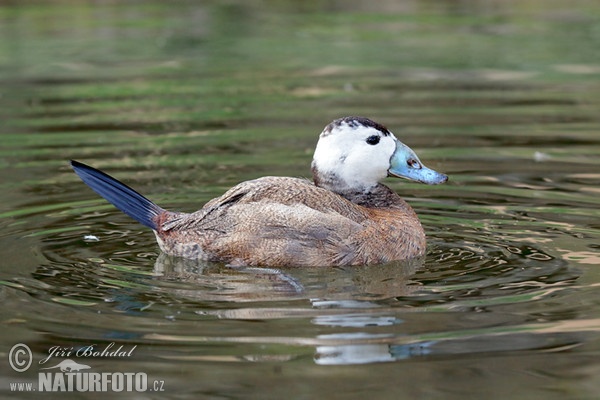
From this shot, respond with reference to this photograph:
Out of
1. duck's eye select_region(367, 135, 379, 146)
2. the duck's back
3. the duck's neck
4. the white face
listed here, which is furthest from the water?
duck's eye select_region(367, 135, 379, 146)

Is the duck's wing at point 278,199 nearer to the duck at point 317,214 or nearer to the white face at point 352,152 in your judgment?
the duck at point 317,214

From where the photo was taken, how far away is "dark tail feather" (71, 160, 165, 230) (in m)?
7.11

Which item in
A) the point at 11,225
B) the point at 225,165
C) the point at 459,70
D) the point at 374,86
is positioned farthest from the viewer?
the point at 459,70

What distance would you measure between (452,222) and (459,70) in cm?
658

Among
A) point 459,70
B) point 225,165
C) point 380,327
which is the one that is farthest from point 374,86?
point 380,327

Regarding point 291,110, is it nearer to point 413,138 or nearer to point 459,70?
point 413,138

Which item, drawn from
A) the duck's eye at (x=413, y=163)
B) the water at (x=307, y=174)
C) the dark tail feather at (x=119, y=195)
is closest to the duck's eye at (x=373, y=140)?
the duck's eye at (x=413, y=163)

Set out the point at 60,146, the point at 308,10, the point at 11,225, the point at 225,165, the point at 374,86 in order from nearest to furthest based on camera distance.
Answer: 1. the point at 11,225
2. the point at 225,165
3. the point at 60,146
4. the point at 374,86
5. the point at 308,10

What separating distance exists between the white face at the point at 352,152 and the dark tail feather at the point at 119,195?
41.9 inches

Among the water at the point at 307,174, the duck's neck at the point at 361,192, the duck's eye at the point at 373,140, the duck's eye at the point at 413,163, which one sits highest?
the duck's eye at the point at 373,140

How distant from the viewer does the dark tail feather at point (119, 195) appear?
7.11 metres

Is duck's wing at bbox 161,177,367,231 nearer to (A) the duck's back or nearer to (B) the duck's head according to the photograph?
(A) the duck's back

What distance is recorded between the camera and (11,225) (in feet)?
26.0

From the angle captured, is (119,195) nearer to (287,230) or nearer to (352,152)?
(287,230)
